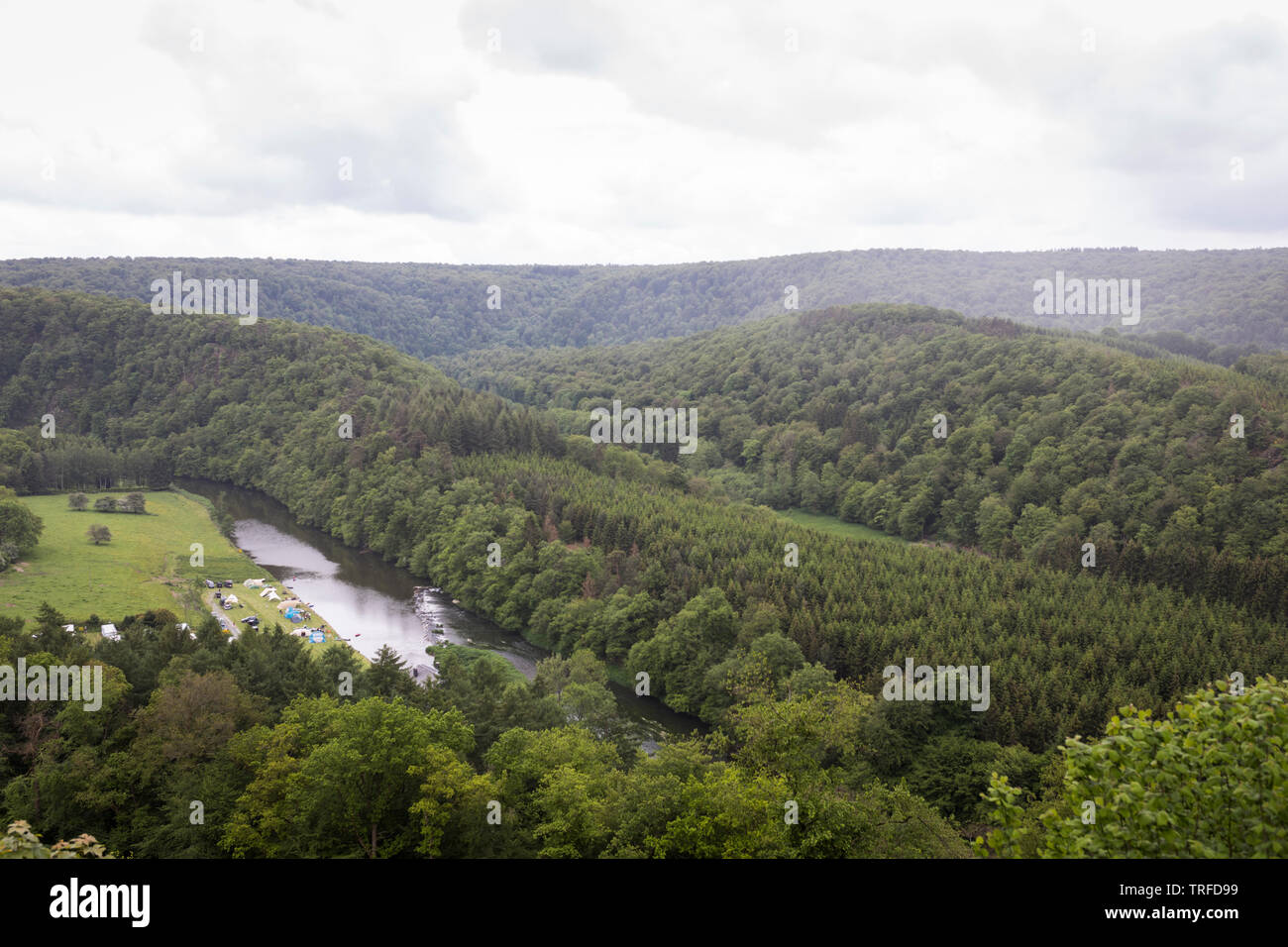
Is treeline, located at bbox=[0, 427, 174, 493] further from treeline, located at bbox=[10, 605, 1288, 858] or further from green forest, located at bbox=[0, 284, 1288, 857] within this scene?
treeline, located at bbox=[10, 605, 1288, 858]

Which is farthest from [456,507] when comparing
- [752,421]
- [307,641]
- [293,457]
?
[752,421]

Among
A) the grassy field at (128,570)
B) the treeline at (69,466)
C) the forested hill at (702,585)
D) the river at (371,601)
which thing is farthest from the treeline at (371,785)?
the treeline at (69,466)

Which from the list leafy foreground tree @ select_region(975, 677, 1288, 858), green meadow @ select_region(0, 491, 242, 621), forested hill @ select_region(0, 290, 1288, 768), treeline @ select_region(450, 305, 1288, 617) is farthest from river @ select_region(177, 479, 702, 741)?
treeline @ select_region(450, 305, 1288, 617)

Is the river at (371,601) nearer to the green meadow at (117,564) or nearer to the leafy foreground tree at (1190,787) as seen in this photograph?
the green meadow at (117,564)

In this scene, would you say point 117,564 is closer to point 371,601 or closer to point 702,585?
point 371,601

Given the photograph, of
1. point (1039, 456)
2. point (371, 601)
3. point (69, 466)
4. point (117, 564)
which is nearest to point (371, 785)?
point (371, 601)
